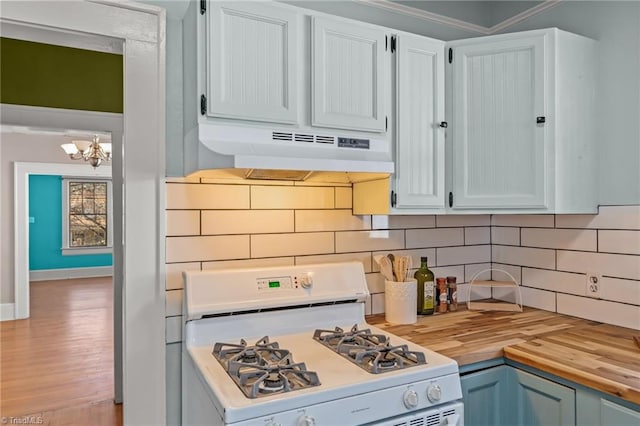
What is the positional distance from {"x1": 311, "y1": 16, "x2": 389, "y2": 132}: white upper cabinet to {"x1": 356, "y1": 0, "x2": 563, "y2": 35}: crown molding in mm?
412

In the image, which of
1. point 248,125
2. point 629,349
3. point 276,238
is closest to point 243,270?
point 276,238

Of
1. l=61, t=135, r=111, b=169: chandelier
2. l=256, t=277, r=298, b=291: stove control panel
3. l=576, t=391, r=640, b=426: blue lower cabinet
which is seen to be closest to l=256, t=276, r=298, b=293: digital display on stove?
l=256, t=277, r=298, b=291: stove control panel

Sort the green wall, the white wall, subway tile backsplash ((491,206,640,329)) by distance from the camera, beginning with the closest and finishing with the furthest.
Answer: subway tile backsplash ((491,206,640,329)) < the green wall < the white wall

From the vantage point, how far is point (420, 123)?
75.2 inches

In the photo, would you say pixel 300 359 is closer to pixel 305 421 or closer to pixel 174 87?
pixel 305 421

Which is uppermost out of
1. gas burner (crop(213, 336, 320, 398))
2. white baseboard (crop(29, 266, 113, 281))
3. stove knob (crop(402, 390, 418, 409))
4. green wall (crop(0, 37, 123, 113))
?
green wall (crop(0, 37, 123, 113))

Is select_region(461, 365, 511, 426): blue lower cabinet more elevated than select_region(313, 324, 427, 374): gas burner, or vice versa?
select_region(313, 324, 427, 374): gas burner

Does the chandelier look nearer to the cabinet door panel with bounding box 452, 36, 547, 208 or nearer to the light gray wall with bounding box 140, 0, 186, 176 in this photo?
the light gray wall with bounding box 140, 0, 186, 176

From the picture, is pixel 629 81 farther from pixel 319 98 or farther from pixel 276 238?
pixel 276 238

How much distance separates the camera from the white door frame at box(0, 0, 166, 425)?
1619 mm

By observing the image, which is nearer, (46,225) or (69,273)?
(46,225)

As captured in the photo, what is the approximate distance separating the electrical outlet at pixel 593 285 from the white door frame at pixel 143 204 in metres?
1.79

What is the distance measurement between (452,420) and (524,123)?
3.95 ft

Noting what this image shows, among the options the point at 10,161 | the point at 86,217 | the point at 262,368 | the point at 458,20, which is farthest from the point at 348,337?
the point at 86,217
